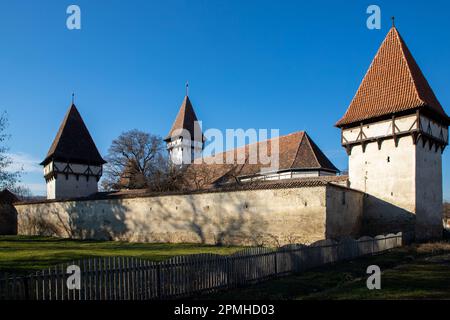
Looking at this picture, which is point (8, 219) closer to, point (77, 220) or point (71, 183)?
point (71, 183)

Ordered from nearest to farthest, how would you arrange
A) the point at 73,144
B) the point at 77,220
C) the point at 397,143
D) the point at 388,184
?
the point at 397,143
the point at 388,184
the point at 77,220
the point at 73,144

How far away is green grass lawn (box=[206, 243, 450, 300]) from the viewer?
27.0 ft

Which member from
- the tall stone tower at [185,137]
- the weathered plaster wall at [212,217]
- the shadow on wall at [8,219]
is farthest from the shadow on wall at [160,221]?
the tall stone tower at [185,137]

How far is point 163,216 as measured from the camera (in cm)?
2484

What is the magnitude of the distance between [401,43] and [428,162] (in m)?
7.82

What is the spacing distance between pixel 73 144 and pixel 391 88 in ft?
102

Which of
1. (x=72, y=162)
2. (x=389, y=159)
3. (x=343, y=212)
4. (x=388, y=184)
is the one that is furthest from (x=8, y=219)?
(x=389, y=159)

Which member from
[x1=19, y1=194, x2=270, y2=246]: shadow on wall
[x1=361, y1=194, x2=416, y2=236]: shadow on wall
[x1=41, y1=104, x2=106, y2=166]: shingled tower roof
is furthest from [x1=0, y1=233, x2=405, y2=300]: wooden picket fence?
[x1=41, y1=104, x2=106, y2=166]: shingled tower roof

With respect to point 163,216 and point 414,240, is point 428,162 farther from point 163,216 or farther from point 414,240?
point 163,216

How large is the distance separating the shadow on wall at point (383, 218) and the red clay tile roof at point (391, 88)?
5.25 meters

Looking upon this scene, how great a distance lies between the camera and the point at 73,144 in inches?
1630

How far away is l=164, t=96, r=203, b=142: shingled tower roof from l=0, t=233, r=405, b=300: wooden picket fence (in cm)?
3901

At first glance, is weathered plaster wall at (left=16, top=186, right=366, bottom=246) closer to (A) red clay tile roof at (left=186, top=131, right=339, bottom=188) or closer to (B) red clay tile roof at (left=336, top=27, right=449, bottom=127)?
(B) red clay tile roof at (left=336, top=27, right=449, bottom=127)
